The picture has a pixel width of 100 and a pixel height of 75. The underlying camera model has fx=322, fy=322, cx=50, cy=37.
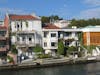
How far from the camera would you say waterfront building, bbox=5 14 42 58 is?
66.4 m

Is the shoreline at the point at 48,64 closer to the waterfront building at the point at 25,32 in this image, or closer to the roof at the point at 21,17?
the waterfront building at the point at 25,32

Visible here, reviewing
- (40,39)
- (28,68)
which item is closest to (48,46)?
(40,39)

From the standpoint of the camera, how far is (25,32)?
6712cm

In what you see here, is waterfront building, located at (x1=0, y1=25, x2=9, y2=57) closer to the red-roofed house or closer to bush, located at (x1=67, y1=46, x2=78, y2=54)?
the red-roofed house

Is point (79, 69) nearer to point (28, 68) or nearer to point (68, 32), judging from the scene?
point (28, 68)

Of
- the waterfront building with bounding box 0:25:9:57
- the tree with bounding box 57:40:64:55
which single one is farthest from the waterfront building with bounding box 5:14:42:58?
the tree with bounding box 57:40:64:55

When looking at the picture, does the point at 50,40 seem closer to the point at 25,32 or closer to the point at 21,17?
the point at 25,32

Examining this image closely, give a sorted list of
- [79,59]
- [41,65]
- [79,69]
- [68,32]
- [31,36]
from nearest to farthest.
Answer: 1. [79,69]
2. [41,65]
3. [79,59]
4. [31,36]
5. [68,32]

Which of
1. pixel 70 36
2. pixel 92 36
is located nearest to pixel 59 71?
pixel 70 36

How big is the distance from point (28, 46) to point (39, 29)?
194 inches

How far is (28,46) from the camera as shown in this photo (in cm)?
6688

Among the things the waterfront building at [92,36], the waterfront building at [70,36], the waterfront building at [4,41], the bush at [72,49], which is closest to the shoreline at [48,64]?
the bush at [72,49]

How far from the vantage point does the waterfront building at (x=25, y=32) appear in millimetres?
66438

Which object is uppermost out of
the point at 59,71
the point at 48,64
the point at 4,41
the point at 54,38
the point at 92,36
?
the point at 92,36
